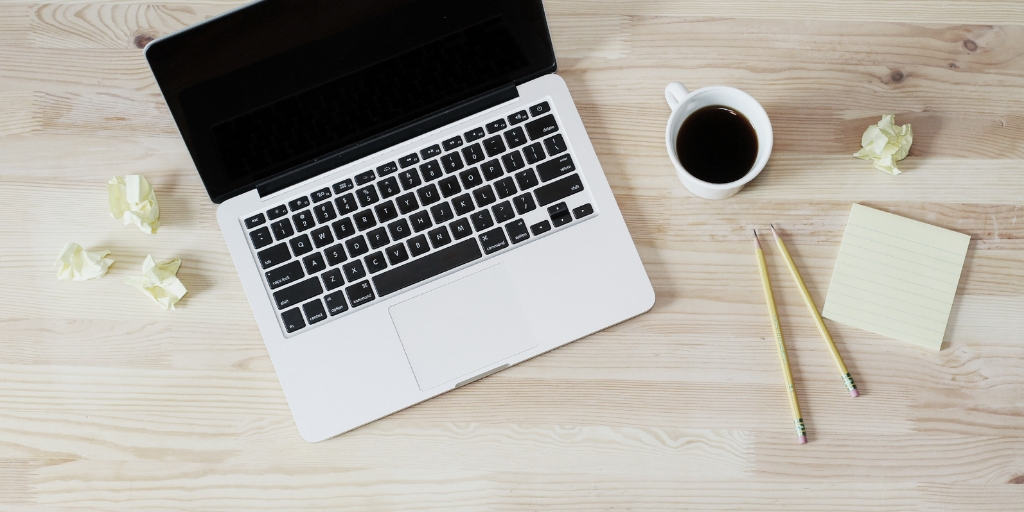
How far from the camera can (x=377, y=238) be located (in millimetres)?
812

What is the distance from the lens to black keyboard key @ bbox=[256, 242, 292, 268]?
82 cm

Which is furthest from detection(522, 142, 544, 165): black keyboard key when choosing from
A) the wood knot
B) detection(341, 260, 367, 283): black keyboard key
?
the wood knot

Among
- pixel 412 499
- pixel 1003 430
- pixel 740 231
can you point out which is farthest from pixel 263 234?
pixel 1003 430

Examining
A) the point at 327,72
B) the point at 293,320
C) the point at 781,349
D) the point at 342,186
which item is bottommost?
the point at 781,349

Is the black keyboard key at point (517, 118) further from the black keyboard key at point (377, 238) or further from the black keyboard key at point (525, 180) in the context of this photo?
the black keyboard key at point (377, 238)

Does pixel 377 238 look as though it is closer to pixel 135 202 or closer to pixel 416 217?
pixel 416 217

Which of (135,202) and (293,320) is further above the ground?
(135,202)

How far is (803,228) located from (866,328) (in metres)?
0.13

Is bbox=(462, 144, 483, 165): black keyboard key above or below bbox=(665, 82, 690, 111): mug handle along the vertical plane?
below

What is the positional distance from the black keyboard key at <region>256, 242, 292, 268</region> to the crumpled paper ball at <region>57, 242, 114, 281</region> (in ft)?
0.64

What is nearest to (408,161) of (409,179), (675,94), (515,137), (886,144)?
(409,179)

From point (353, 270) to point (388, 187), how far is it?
98mm

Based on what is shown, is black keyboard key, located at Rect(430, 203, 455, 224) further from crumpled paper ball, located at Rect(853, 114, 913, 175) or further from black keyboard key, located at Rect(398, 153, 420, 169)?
crumpled paper ball, located at Rect(853, 114, 913, 175)

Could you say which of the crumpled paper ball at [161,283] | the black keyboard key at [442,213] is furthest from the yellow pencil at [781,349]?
the crumpled paper ball at [161,283]
